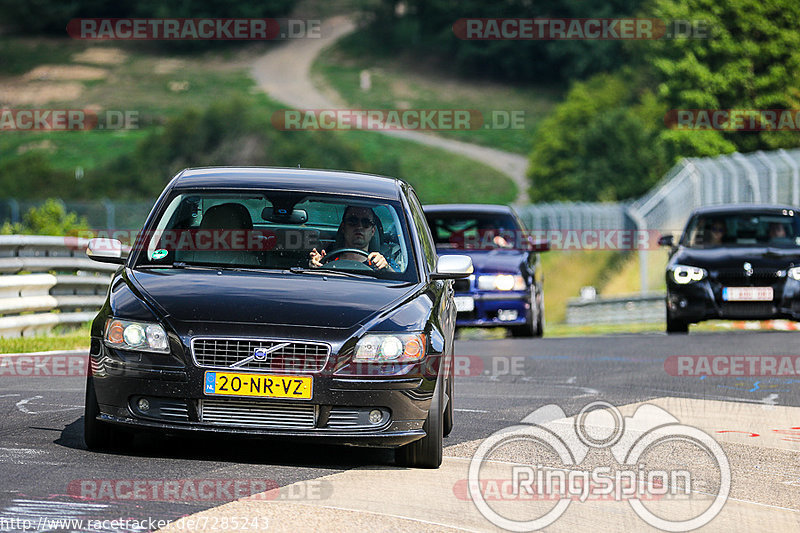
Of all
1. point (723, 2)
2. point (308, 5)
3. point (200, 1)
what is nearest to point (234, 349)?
point (723, 2)

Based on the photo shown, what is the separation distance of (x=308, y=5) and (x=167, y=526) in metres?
153

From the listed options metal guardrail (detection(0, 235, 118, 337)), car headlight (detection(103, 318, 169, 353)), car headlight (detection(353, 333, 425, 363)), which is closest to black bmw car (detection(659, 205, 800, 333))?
metal guardrail (detection(0, 235, 118, 337))

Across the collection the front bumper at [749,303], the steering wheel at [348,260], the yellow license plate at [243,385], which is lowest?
the front bumper at [749,303]

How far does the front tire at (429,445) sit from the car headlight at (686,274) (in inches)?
446

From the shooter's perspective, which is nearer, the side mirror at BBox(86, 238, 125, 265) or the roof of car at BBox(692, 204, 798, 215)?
the side mirror at BBox(86, 238, 125, 265)

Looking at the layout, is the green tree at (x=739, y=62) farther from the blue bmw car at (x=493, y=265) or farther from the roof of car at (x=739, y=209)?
the blue bmw car at (x=493, y=265)

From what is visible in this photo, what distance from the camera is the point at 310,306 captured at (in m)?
7.86

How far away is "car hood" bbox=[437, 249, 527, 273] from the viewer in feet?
61.6

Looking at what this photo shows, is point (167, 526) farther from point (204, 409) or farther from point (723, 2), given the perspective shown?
point (723, 2)

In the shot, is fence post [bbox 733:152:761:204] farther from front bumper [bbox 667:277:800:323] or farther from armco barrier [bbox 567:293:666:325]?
front bumper [bbox 667:277:800:323]

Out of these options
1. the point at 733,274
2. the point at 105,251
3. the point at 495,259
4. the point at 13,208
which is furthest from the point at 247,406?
the point at 13,208

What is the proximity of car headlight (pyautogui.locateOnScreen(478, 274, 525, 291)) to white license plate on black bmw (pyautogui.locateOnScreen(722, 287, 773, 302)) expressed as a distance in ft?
8.16

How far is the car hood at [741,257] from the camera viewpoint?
18766mm

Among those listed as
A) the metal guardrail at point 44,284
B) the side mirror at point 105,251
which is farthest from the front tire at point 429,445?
the metal guardrail at point 44,284
